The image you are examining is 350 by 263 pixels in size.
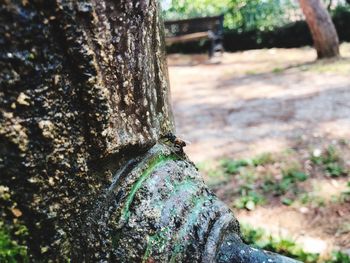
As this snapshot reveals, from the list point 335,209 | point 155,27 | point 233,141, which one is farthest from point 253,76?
point 155,27

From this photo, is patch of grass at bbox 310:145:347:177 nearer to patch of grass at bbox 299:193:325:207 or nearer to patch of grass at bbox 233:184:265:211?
patch of grass at bbox 299:193:325:207

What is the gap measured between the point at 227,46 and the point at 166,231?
14.3m

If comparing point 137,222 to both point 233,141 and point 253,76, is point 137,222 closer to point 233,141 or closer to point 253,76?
point 233,141

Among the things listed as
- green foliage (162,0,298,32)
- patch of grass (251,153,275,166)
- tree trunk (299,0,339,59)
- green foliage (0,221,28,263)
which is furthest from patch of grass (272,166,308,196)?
green foliage (162,0,298,32)

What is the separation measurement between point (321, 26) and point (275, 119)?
12.9ft

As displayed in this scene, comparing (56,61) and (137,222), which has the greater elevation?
(56,61)

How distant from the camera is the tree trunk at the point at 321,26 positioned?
8.12 metres

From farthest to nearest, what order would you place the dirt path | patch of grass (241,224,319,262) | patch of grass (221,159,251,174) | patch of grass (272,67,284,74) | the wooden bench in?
the wooden bench
patch of grass (272,67,284,74)
the dirt path
patch of grass (221,159,251,174)
patch of grass (241,224,319,262)

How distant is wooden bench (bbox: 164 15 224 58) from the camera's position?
40.3 feet

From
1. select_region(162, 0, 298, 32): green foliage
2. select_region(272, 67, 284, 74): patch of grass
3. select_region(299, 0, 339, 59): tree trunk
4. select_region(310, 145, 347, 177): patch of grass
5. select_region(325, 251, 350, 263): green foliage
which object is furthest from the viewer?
select_region(162, 0, 298, 32): green foliage

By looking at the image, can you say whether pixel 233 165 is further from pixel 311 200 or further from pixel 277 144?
pixel 311 200

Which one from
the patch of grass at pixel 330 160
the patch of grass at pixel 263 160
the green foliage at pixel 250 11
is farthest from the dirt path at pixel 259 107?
the green foliage at pixel 250 11

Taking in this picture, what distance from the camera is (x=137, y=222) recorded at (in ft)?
2.35

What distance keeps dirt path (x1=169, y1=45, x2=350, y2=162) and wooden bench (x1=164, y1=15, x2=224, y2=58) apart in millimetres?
2966
